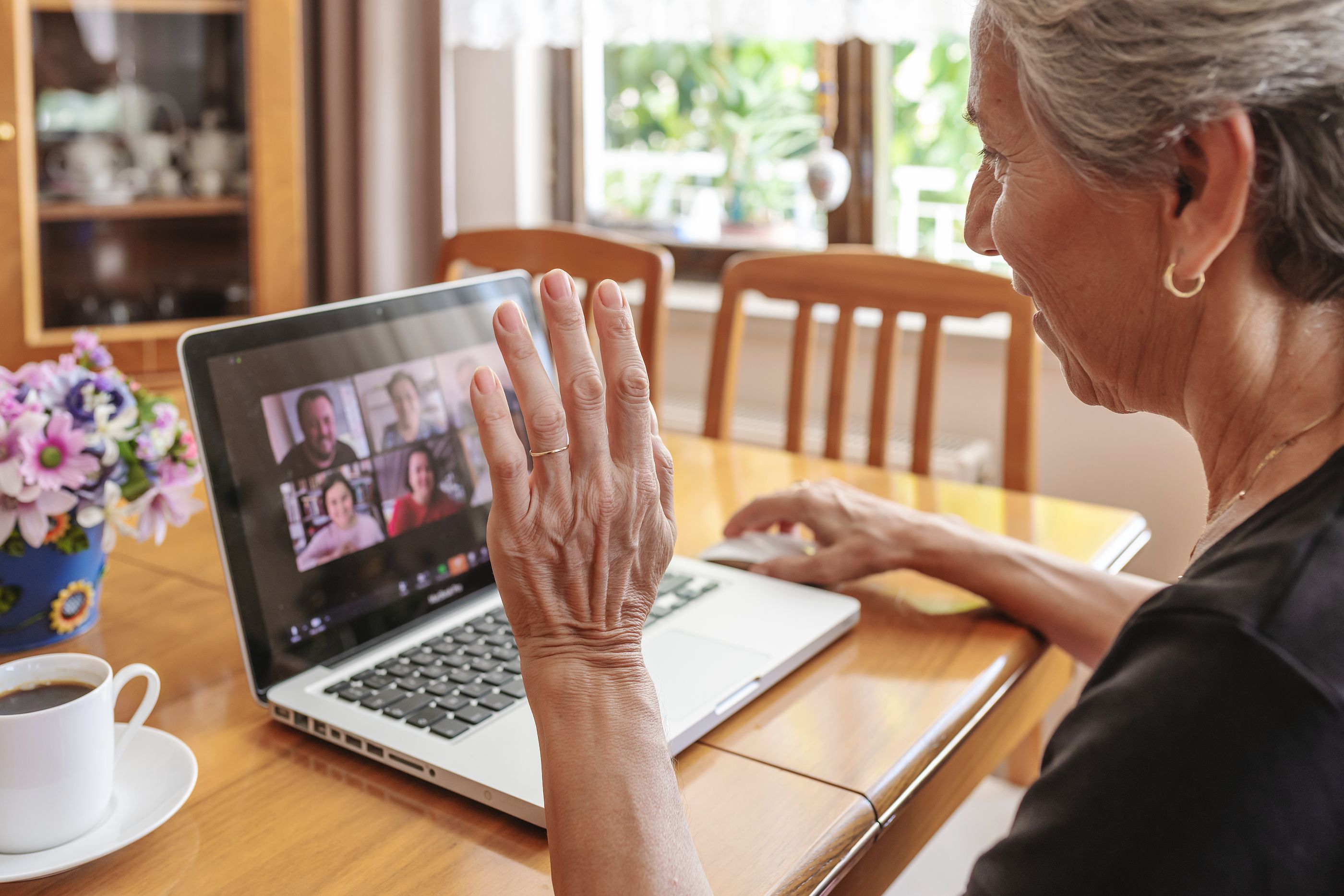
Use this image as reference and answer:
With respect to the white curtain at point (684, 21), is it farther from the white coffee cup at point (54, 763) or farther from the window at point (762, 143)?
the white coffee cup at point (54, 763)

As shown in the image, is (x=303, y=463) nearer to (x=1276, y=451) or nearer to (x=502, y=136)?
(x=1276, y=451)

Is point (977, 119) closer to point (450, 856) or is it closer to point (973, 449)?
point (450, 856)

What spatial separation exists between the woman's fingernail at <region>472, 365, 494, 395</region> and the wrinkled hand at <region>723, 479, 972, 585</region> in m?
0.50

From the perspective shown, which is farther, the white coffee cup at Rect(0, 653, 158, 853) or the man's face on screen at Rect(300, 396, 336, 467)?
the man's face on screen at Rect(300, 396, 336, 467)

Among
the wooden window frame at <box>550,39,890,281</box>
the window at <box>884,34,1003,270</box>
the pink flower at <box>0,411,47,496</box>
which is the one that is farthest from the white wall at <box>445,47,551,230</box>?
the pink flower at <box>0,411,47,496</box>

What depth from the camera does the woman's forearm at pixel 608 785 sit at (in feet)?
2.22

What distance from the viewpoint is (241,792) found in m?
0.81

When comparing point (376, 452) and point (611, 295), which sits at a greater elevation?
point (611, 295)

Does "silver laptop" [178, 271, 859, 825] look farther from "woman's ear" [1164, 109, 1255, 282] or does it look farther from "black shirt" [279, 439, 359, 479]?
"woman's ear" [1164, 109, 1255, 282]

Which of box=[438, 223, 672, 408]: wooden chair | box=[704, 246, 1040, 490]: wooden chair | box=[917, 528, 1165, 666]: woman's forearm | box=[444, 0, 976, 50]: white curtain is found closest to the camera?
box=[917, 528, 1165, 666]: woman's forearm

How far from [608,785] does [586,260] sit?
1.30m

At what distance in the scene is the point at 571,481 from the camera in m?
0.74

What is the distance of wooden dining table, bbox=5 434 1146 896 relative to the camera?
73 centimetres

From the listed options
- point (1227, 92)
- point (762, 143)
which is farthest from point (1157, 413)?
point (762, 143)
